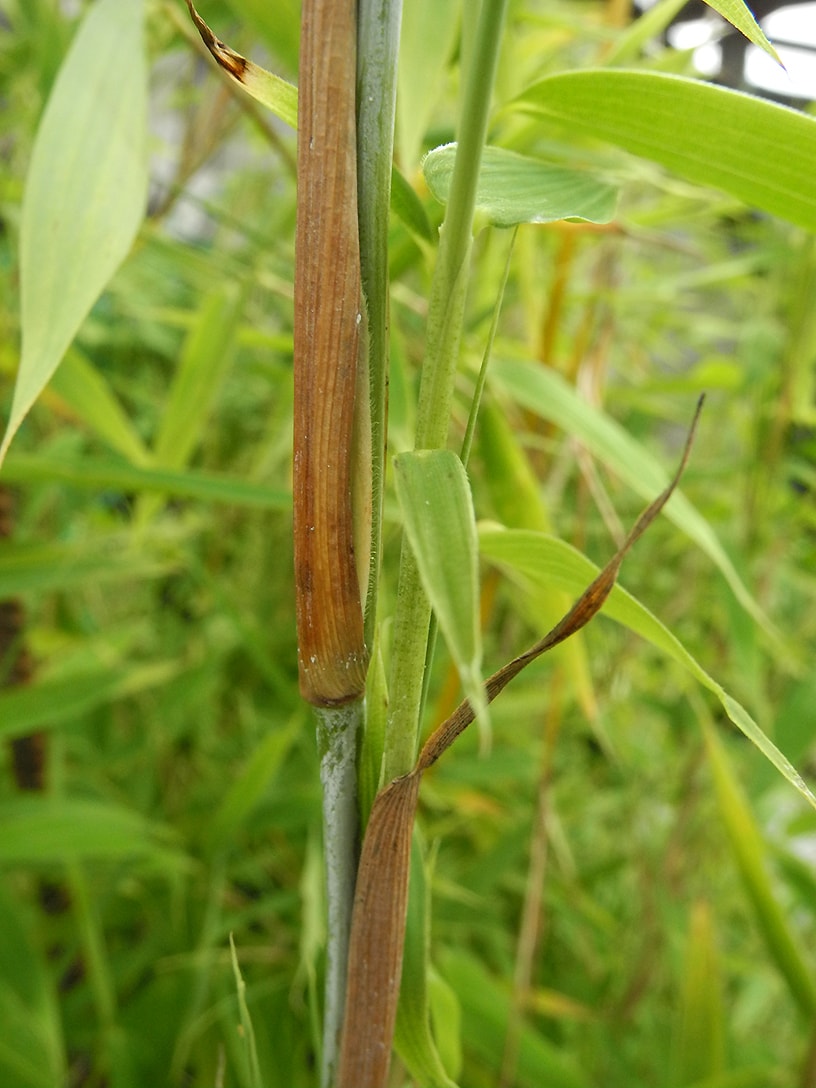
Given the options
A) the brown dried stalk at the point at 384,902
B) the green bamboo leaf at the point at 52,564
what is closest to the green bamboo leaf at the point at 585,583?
the brown dried stalk at the point at 384,902

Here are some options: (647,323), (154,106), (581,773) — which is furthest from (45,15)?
(581,773)

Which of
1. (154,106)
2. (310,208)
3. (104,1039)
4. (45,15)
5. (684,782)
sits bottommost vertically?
(104,1039)


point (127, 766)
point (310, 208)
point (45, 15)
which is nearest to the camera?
point (310, 208)

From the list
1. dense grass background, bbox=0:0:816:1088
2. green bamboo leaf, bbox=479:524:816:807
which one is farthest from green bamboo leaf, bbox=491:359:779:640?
green bamboo leaf, bbox=479:524:816:807

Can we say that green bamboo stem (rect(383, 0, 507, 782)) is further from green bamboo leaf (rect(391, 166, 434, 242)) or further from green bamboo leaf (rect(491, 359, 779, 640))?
green bamboo leaf (rect(491, 359, 779, 640))

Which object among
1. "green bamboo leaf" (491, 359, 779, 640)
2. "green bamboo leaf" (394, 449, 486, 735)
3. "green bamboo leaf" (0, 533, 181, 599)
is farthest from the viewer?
"green bamboo leaf" (0, 533, 181, 599)

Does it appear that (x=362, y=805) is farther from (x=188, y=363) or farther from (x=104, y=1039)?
(x=104, y=1039)

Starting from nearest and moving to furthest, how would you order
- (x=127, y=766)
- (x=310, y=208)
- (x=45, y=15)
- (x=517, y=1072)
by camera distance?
(x=310, y=208), (x=45, y=15), (x=517, y=1072), (x=127, y=766)
